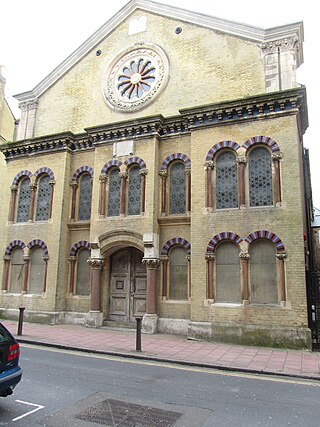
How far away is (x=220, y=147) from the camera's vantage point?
551 inches

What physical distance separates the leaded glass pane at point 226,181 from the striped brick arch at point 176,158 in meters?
1.38

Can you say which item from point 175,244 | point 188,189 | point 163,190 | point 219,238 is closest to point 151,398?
point 219,238

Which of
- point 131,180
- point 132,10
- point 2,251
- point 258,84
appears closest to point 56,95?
point 132,10

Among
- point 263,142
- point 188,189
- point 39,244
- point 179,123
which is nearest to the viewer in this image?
point 263,142

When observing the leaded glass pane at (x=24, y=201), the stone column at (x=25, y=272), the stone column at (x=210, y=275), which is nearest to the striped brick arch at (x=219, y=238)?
the stone column at (x=210, y=275)

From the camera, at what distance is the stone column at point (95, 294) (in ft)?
50.0

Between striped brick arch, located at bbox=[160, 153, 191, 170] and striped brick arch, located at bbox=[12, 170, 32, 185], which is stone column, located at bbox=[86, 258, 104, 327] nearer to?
striped brick arch, located at bbox=[160, 153, 191, 170]

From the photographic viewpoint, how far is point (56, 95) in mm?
19281

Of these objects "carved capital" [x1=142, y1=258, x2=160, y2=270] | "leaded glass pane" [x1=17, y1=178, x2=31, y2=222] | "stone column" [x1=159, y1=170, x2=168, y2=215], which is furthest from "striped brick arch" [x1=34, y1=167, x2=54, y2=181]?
"carved capital" [x1=142, y1=258, x2=160, y2=270]

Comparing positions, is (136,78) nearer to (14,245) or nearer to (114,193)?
(114,193)

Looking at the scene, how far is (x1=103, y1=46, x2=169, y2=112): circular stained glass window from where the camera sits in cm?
1700

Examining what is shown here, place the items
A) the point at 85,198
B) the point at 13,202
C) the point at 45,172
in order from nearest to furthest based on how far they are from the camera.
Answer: the point at 85,198 < the point at 45,172 < the point at 13,202

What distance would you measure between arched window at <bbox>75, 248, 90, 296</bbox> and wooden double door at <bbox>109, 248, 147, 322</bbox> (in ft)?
3.89

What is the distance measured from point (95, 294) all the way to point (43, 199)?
569 cm
